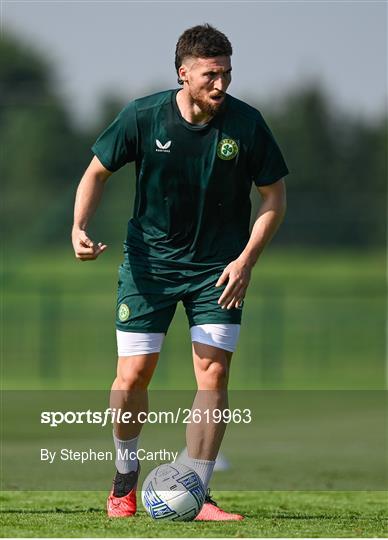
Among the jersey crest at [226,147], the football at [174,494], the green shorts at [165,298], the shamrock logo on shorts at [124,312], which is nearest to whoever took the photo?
the football at [174,494]

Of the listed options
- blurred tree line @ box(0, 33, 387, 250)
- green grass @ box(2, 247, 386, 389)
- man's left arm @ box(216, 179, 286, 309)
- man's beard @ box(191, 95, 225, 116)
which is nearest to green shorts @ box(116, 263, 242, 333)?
man's left arm @ box(216, 179, 286, 309)

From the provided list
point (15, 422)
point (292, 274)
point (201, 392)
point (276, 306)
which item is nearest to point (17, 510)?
point (201, 392)

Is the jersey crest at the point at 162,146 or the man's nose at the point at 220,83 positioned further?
the jersey crest at the point at 162,146

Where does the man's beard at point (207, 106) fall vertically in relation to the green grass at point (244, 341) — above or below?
above

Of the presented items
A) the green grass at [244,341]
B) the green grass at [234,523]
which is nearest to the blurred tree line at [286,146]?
the green grass at [244,341]

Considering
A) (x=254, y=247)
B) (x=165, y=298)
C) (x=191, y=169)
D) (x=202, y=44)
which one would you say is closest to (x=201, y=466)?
(x=165, y=298)

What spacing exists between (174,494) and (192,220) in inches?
60.4

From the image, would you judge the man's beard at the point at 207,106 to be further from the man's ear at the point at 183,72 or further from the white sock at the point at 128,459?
the white sock at the point at 128,459

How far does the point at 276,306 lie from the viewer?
25.5 meters

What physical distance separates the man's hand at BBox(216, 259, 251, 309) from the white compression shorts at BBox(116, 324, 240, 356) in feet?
0.51

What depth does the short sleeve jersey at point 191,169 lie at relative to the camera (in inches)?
290

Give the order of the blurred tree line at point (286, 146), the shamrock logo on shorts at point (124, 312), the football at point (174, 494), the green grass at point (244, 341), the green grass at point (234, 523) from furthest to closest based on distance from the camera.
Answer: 1. the blurred tree line at point (286, 146)
2. the green grass at point (244, 341)
3. the shamrock logo on shorts at point (124, 312)
4. the football at point (174, 494)
5. the green grass at point (234, 523)

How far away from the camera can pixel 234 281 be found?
725 cm

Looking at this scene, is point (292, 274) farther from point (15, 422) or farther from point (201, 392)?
point (201, 392)
